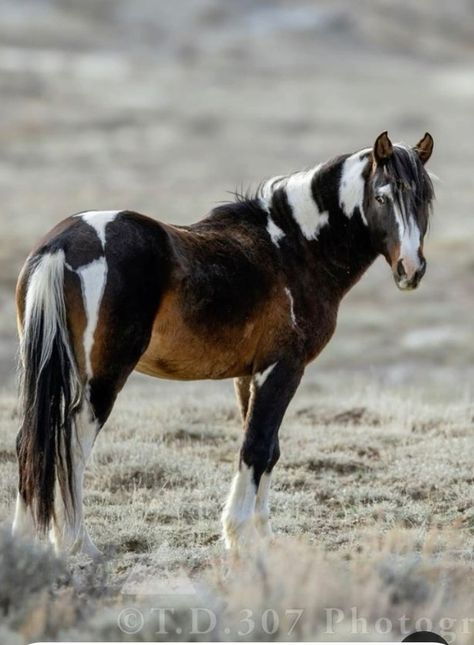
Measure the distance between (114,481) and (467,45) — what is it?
269 feet

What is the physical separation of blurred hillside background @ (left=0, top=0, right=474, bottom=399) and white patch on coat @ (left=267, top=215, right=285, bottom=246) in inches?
292

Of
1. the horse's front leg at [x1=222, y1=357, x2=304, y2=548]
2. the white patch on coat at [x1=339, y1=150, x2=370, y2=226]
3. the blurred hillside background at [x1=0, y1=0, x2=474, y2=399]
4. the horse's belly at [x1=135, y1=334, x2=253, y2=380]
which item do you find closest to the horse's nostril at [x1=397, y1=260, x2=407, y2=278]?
the white patch on coat at [x1=339, y1=150, x2=370, y2=226]

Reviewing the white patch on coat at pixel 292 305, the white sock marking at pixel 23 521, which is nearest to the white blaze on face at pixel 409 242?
the white patch on coat at pixel 292 305

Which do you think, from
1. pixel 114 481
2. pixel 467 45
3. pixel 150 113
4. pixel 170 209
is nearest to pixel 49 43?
pixel 150 113

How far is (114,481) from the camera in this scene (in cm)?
810

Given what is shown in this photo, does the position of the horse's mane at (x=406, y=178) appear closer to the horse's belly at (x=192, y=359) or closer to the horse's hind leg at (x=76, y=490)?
the horse's belly at (x=192, y=359)

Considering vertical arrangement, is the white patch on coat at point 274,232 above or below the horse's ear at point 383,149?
below

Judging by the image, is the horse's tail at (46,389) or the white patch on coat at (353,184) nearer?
the horse's tail at (46,389)

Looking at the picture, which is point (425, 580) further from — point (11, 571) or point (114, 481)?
point (114, 481)

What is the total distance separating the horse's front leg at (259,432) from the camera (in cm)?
662

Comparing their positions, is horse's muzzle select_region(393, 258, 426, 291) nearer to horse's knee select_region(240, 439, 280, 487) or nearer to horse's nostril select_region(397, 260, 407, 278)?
horse's nostril select_region(397, 260, 407, 278)

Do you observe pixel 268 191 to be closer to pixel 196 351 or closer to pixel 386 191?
pixel 386 191

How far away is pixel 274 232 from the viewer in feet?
23.0

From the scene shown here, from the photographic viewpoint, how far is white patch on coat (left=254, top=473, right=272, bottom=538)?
680cm
